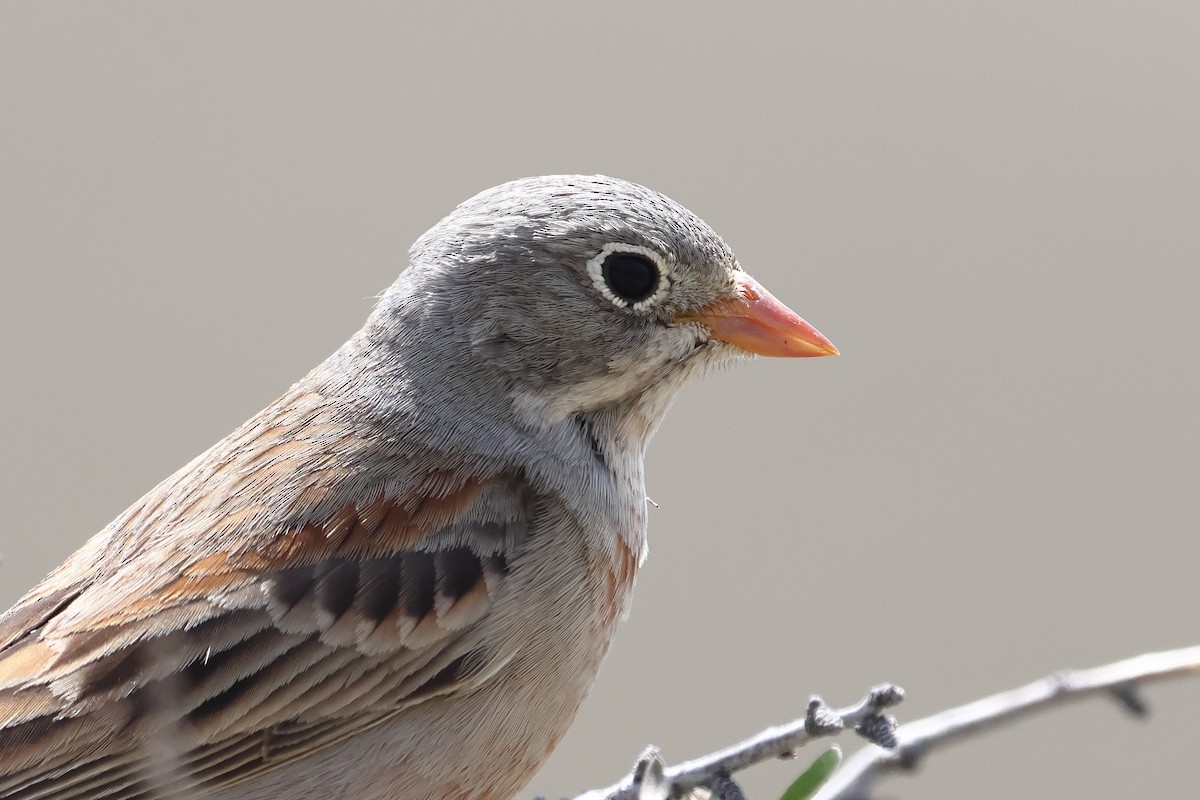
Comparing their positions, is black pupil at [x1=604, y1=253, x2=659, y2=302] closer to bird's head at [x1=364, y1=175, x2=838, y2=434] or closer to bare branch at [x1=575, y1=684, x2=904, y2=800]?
bird's head at [x1=364, y1=175, x2=838, y2=434]

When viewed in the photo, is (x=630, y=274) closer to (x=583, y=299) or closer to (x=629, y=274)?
(x=629, y=274)

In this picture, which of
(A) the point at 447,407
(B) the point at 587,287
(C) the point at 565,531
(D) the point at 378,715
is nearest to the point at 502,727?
(D) the point at 378,715

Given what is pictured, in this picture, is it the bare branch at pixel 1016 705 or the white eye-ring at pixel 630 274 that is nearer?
the bare branch at pixel 1016 705

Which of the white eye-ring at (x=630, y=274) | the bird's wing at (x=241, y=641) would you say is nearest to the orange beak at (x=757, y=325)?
the white eye-ring at (x=630, y=274)

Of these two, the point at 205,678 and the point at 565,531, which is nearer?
the point at 205,678

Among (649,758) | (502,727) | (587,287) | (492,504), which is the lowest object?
(502,727)

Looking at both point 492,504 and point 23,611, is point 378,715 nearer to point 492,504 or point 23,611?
point 492,504

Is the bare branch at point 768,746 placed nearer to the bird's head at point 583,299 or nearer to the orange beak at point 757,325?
the bird's head at point 583,299

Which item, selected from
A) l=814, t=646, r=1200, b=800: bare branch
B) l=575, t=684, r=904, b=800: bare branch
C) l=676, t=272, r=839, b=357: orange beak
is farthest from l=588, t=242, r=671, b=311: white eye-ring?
l=814, t=646, r=1200, b=800: bare branch
